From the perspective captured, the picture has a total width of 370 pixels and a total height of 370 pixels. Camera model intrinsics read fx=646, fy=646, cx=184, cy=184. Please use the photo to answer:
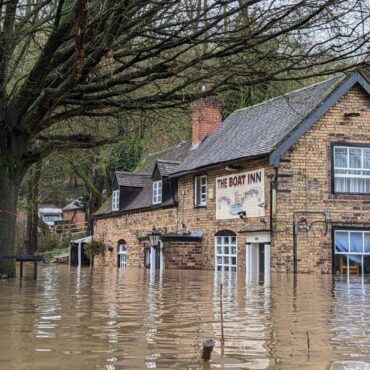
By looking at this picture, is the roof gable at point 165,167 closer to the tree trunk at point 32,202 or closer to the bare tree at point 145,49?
the tree trunk at point 32,202

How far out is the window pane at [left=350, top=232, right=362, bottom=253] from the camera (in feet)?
74.6

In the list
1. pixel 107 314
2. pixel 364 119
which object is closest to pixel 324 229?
pixel 364 119

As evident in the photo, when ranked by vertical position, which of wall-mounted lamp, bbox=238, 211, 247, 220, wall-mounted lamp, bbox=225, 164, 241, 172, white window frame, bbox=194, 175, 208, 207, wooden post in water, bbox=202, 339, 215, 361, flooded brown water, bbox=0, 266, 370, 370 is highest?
wall-mounted lamp, bbox=225, 164, 241, 172

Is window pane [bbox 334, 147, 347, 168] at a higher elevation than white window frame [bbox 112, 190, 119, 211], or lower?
higher

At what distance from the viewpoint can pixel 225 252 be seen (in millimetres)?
25141

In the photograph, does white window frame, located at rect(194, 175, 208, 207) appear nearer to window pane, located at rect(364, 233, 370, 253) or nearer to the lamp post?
the lamp post

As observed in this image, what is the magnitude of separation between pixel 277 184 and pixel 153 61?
33.8ft

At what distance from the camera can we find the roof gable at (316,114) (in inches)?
874

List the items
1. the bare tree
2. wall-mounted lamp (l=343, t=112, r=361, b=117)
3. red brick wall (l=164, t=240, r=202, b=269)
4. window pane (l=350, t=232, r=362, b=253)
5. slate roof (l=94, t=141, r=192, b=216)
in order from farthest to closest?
1. slate roof (l=94, t=141, r=192, b=216)
2. red brick wall (l=164, t=240, r=202, b=269)
3. wall-mounted lamp (l=343, t=112, r=361, b=117)
4. window pane (l=350, t=232, r=362, b=253)
5. the bare tree

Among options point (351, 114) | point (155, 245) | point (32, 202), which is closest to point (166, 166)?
point (155, 245)

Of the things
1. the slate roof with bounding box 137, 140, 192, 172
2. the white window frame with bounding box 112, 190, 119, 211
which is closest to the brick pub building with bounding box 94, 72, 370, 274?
the slate roof with bounding box 137, 140, 192, 172

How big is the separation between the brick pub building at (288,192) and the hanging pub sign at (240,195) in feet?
0.12

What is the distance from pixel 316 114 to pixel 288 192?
9.81 ft

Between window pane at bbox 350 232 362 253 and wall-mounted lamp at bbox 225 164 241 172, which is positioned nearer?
window pane at bbox 350 232 362 253
